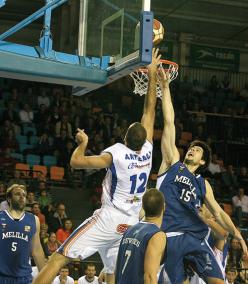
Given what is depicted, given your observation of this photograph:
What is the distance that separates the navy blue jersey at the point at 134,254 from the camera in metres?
6.30

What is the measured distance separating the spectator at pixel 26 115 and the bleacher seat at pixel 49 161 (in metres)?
1.39

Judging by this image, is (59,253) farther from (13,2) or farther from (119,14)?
(13,2)

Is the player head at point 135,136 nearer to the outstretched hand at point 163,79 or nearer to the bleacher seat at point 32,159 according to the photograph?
the outstretched hand at point 163,79

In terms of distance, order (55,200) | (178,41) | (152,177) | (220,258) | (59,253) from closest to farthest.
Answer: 1. (59,253)
2. (220,258)
3. (55,200)
4. (152,177)
5. (178,41)

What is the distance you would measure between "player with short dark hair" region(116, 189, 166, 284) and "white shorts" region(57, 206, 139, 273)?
131cm

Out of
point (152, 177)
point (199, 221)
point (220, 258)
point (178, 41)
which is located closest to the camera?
point (199, 221)

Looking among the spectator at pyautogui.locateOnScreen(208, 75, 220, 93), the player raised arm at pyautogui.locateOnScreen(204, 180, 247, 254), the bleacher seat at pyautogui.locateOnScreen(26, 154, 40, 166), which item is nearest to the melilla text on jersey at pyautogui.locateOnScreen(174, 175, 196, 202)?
the player raised arm at pyautogui.locateOnScreen(204, 180, 247, 254)

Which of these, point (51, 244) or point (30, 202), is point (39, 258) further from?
point (30, 202)

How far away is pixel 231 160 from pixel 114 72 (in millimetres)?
15861

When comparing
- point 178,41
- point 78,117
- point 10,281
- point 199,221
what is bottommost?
point 10,281

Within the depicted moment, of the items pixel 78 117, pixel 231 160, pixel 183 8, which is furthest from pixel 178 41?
pixel 78 117

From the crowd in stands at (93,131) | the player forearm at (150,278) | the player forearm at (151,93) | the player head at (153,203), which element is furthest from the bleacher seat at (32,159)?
the player forearm at (150,278)

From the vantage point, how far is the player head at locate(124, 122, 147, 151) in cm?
788

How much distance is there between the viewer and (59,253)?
25.3 feet
